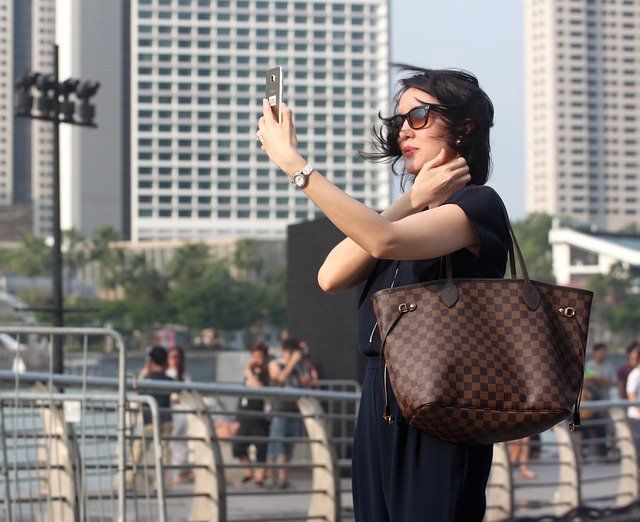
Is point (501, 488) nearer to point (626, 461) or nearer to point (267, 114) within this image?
point (626, 461)

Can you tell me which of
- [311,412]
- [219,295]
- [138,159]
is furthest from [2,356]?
[138,159]

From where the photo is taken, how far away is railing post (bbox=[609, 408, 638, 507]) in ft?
32.8

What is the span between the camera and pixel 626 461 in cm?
1018

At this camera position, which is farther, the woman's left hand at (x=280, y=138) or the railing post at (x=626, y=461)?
the railing post at (x=626, y=461)

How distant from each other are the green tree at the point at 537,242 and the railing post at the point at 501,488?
14323 centimetres

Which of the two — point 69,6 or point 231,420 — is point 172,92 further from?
point 231,420

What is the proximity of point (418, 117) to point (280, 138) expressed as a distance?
1.24 ft

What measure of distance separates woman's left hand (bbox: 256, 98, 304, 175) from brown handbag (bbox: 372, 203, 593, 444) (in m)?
0.35

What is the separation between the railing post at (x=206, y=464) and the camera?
22.4ft

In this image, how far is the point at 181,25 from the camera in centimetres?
19662

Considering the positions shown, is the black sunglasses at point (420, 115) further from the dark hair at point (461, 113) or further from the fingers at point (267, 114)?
the fingers at point (267, 114)

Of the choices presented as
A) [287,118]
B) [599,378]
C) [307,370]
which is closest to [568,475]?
[307,370]

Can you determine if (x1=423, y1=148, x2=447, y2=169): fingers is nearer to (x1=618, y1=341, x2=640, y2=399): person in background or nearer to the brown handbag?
the brown handbag

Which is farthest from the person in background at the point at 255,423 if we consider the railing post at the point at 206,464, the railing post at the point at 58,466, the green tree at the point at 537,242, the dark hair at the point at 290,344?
the green tree at the point at 537,242
